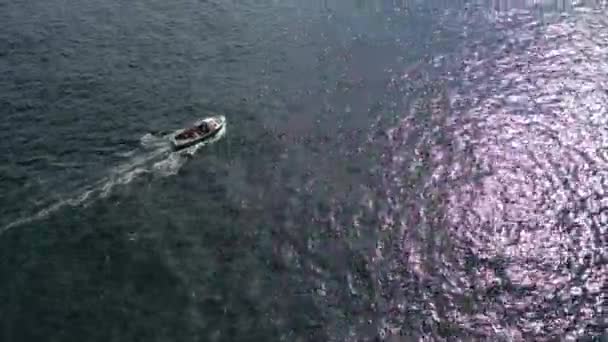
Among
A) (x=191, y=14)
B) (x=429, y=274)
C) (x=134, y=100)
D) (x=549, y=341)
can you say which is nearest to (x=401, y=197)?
(x=429, y=274)

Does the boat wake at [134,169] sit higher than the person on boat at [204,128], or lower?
lower

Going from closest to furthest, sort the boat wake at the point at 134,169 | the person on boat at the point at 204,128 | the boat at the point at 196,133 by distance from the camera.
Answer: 1. the boat wake at the point at 134,169
2. the boat at the point at 196,133
3. the person on boat at the point at 204,128

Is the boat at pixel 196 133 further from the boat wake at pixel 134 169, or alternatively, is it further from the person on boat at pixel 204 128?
the boat wake at pixel 134 169

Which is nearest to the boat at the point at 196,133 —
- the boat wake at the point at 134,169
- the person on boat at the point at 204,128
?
the person on boat at the point at 204,128

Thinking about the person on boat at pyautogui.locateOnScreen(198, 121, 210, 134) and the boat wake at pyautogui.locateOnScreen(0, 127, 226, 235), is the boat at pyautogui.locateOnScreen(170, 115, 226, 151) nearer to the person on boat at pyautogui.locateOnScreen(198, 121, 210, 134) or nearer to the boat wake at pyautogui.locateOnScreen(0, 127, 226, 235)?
the person on boat at pyautogui.locateOnScreen(198, 121, 210, 134)

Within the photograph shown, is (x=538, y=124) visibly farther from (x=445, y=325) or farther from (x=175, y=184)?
(x=175, y=184)

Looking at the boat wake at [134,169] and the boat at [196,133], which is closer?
the boat wake at [134,169]

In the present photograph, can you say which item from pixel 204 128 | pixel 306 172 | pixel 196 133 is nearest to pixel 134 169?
pixel 196 133
